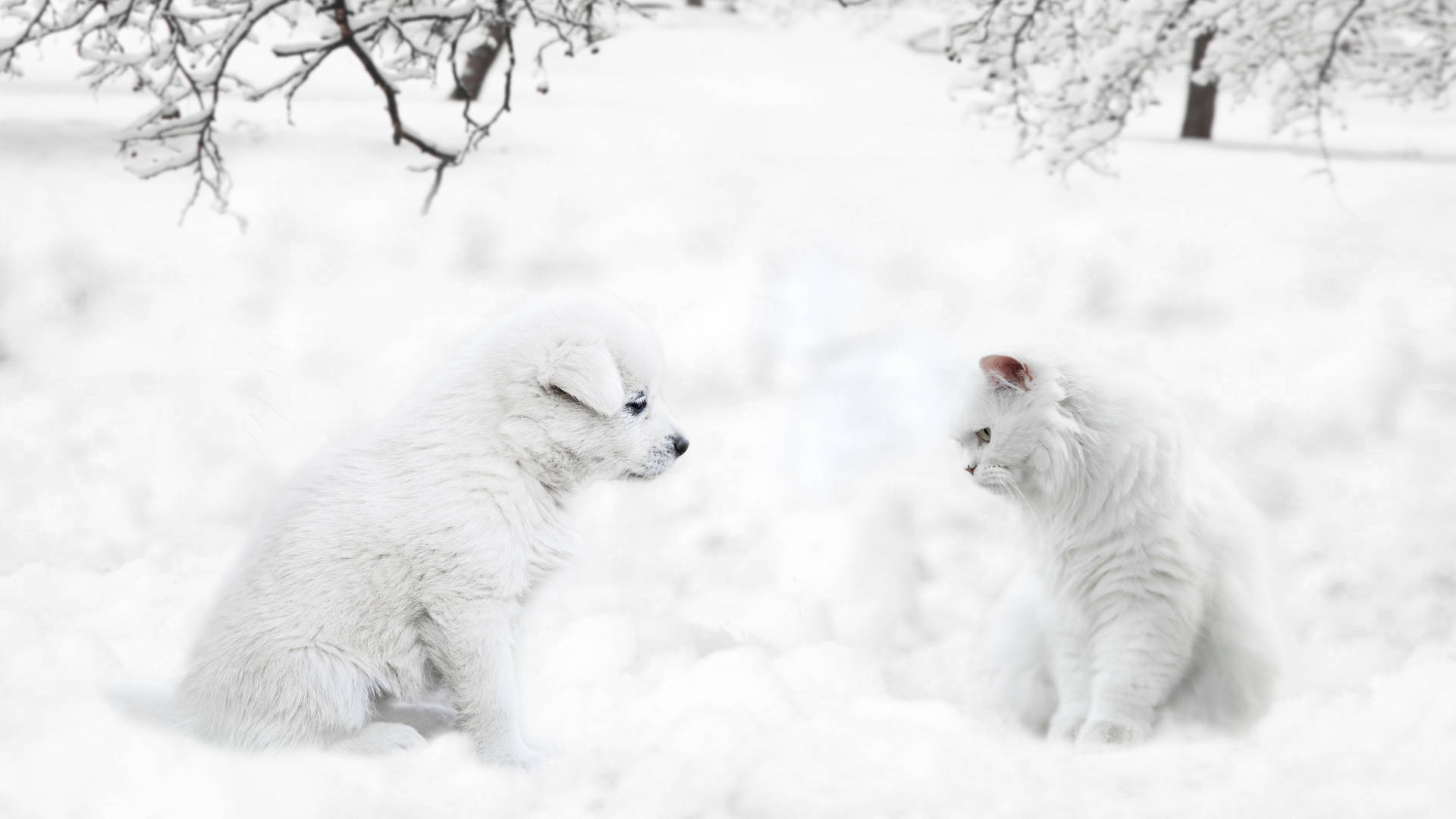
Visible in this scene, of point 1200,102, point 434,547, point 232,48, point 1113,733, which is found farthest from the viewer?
point 1200,102

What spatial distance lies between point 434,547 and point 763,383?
900 millimetres

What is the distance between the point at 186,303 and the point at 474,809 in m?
1.17

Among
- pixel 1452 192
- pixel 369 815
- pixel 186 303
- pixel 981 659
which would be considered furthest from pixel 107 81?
pixel 1452 192

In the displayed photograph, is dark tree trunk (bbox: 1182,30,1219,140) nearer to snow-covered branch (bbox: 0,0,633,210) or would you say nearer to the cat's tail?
snow-covered branch (bbox: 0,0,633,210)

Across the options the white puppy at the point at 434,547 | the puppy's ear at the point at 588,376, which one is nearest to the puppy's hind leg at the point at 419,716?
the white puppy at the point at 434,547

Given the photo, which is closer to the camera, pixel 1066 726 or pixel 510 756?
pixel 510 756

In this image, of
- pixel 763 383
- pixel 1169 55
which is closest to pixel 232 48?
pixel 763 383

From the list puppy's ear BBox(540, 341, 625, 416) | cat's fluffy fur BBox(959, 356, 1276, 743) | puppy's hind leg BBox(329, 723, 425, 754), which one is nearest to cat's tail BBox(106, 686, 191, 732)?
puppy's hind leg BBox(329, 723, 425, 754)

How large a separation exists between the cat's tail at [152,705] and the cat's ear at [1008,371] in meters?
1.30

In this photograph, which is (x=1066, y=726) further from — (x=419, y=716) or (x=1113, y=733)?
(x=419, y=716)

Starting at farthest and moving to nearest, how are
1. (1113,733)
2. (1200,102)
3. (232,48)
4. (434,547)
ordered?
(1200,102) < (232,48) < (1113,733) < (434,547)

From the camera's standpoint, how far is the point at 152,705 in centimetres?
143

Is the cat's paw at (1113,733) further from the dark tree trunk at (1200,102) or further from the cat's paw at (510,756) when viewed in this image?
the dark tree trunk at (1200,102)

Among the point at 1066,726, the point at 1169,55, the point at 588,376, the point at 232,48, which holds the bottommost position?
the point at 1066,726
